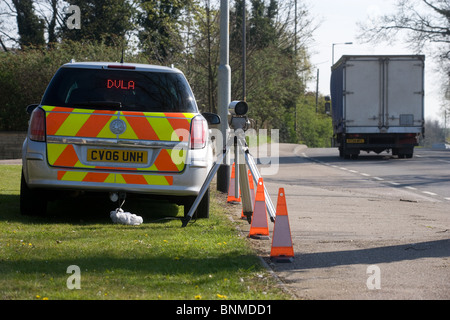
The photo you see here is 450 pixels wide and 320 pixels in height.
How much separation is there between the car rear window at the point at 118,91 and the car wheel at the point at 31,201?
3.20ft

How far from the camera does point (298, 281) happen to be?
18.0 feet

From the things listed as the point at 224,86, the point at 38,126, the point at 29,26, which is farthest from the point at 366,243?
the point at 29,26

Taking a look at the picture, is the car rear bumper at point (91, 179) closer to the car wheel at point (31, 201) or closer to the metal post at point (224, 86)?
the car wheel at point (31, 201)

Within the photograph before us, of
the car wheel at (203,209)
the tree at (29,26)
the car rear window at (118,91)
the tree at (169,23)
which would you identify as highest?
the tree at (29,26)

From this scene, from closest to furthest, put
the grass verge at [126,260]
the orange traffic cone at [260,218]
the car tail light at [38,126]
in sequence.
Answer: the grass verge at [126,260], the orange traffic cone at [260,218], the car tail light at [38,126]

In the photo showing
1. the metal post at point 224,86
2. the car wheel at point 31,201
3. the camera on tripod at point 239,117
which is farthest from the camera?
the metal post at point 224,86

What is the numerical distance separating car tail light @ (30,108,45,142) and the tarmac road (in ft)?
8.01

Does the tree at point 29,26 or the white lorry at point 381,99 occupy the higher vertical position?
the tree at point 29,26

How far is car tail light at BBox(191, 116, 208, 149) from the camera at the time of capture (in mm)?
7836

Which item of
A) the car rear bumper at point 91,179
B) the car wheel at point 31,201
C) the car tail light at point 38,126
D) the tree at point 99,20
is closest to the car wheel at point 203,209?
the car rear bumper at point 91,179

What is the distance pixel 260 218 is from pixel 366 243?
1.11 meters

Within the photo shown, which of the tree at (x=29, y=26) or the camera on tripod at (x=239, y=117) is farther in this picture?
the tree at (x=29, y=26)

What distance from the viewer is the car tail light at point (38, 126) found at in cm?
762

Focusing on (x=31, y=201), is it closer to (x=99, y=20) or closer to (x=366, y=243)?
(x=366, y=243)
